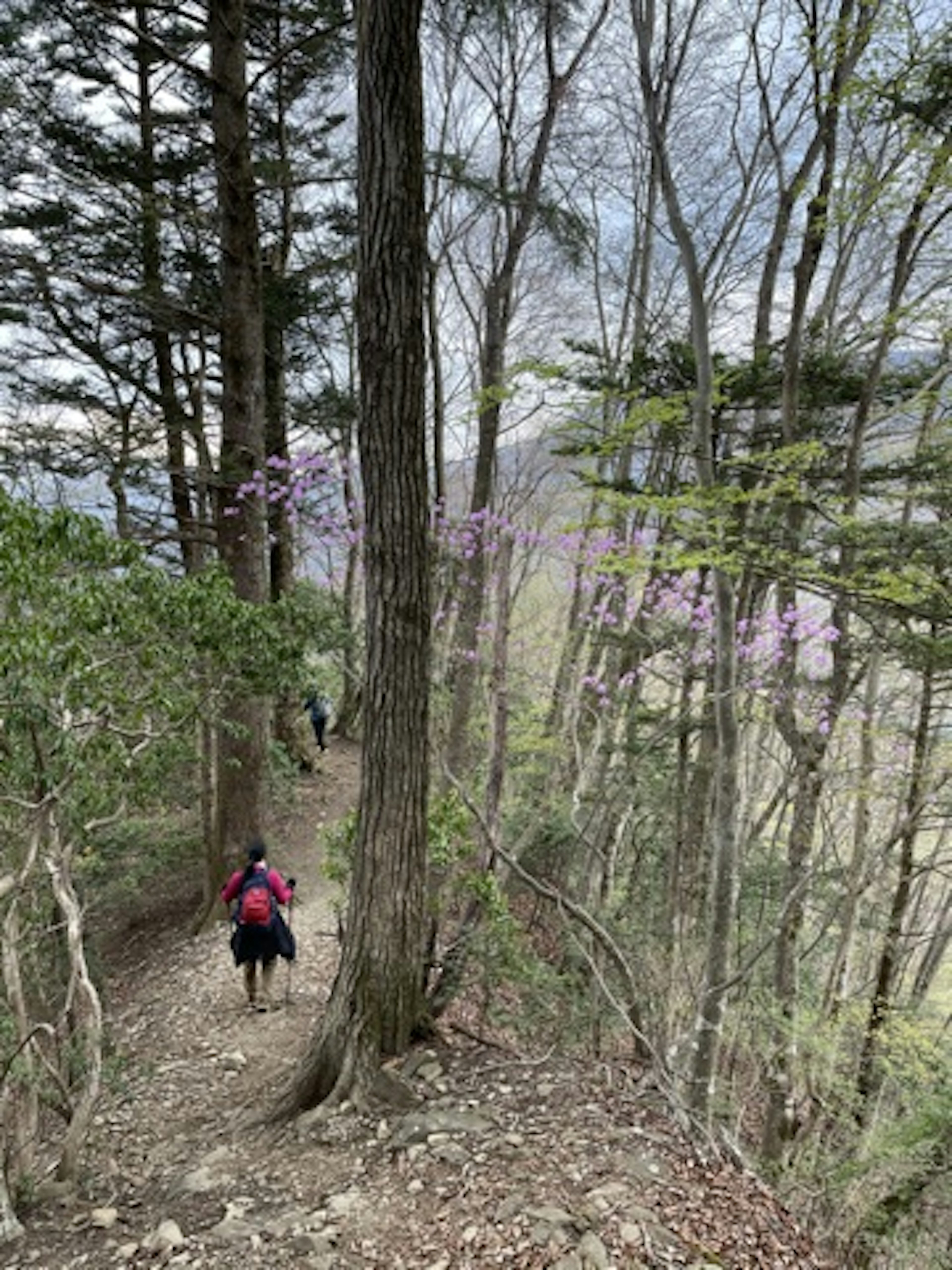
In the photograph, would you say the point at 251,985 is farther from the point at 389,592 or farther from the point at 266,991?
the point at 389,592

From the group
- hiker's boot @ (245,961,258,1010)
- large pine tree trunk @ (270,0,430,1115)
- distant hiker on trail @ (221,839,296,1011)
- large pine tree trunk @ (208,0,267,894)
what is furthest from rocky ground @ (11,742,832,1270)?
large pine tree trunk @ (208,0,267,894)

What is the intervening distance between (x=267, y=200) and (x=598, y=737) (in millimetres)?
7938

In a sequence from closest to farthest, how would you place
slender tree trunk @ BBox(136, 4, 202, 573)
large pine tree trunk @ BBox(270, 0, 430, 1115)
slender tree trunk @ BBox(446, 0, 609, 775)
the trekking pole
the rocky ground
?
1. the rocky ground
2. large pine tree trunk @ BBox(270, 0, 430, 1115)
3. the trekking pole
4. slender tree trunk @ BBox(136, 4, 202, 573)
5. slender tree trunk @ BBox(446, 0, 609, 775)

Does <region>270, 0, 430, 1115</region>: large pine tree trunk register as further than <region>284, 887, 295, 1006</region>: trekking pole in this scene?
No

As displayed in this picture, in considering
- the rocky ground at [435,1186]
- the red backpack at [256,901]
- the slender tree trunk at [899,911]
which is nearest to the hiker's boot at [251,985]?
the red backpack at [256,901]

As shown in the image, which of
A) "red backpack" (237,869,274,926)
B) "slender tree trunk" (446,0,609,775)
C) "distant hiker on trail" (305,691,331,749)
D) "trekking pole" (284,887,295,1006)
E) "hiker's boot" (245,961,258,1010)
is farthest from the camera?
"distant hiker on trail" (305,691,331,749)

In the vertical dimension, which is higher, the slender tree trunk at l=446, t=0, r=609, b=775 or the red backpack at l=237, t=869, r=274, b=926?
the slender tree trunk at l=446, t=0, r=609, b=775

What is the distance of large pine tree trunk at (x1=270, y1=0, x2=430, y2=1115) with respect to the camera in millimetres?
3256

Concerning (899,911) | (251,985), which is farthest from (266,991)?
(899,911)

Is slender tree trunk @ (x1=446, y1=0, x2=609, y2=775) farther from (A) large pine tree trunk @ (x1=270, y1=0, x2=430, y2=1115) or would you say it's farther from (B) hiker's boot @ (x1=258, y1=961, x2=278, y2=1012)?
(A) large pine tree trunk @ (x1=270, y1=0, x2=430, y2=1115)

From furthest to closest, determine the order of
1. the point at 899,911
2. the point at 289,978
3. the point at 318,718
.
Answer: the point at 318,718 < the point at 899,911 < the point at 289,978

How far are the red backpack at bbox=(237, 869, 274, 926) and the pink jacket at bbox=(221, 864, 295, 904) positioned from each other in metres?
0.02

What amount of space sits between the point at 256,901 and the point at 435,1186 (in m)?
2.97

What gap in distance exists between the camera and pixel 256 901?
563cm
